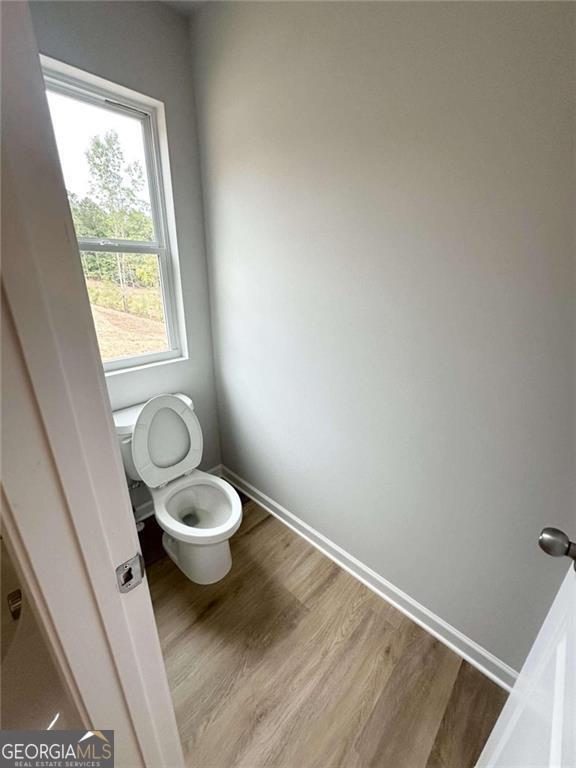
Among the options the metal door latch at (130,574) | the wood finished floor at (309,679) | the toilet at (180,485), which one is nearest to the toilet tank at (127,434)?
the toilet at (180,485)

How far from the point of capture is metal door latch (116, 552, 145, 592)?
49 centimetres

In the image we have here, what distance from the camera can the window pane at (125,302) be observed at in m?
1.59

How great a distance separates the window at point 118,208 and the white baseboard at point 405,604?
1255 mm

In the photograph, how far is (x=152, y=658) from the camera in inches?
23.0

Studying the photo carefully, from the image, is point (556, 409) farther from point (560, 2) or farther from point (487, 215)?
point (560, 2)

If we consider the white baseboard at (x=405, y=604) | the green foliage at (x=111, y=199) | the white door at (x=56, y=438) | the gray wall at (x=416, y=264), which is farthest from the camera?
the green foliage at (x=111, y=199)

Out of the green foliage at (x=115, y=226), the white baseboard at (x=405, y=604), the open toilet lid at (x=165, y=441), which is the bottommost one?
the white baseboard at (x=405, y=604)

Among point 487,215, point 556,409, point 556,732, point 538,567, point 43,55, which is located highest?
point 43,55

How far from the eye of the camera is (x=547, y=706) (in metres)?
0.57

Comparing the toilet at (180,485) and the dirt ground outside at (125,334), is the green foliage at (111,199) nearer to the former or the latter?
the dirt ground outside at (125,334)

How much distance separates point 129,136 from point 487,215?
1.72 metres

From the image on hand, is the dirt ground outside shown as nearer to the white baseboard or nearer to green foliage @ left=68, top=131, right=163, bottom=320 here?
green foliage @ left=68, top=131, right=163, bottom=320

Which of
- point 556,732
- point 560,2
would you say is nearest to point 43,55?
point 560,2

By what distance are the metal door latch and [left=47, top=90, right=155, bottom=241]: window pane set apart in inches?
62.0
